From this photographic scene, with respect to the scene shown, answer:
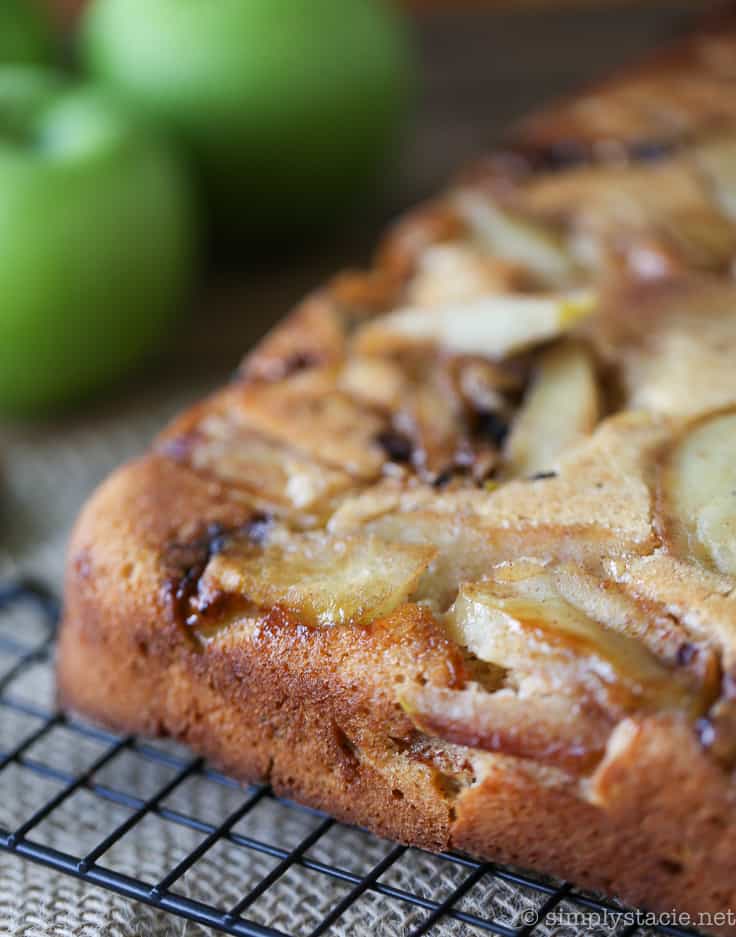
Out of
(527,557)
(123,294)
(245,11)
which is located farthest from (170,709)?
(245,11)

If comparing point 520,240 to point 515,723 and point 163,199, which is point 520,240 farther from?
point 515,723

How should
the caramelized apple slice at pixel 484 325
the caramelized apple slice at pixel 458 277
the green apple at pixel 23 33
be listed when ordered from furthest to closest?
1. the green apple at pixel 23 33
2. the caramelized apple slice at pixel 458 277
3. the caramelized apple slice at pixel 484 325

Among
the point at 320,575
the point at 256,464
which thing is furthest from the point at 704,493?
the point at 256,464

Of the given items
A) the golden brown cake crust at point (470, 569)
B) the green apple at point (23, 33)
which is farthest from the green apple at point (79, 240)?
the golden brown cake crust at point (470, 569)

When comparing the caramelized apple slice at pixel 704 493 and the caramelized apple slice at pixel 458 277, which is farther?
the caramelized apple slice at pixel 458 277

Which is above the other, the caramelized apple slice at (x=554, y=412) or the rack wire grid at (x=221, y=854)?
the caramelized apple slice at (x=554, y=412)

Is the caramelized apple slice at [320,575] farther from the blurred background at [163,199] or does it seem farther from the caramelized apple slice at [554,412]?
the blurred background at [163,199]

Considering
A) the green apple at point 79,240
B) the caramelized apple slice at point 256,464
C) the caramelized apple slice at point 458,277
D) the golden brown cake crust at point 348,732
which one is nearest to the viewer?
the golden brown cake crust at point 348,732

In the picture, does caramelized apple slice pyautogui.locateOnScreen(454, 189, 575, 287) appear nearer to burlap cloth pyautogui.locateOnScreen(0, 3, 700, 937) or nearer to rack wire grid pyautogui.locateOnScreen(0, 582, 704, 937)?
burlap cloth pyautogui.locateOnScreen(0, 3, 700, 937)
